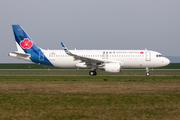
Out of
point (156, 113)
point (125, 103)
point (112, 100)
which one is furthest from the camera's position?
point (112, 100)

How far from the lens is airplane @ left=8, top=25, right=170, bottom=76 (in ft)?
112

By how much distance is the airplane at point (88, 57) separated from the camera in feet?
112

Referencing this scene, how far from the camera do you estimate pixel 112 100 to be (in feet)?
41.7

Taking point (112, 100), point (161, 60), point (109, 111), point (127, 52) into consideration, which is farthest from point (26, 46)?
point (109, 111)

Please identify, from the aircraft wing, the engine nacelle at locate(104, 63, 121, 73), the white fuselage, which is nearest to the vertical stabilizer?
the white fuselage

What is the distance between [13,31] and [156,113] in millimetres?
30844

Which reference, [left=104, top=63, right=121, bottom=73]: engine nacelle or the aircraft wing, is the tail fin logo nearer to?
the aircraft wing

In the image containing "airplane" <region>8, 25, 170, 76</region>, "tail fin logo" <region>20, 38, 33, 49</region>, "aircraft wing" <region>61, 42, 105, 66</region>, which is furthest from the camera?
"tail fin logo" <region>20, 38, 33, 49</region>

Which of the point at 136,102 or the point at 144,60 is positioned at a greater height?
the point at 144,60

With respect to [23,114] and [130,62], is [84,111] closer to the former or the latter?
[23,114]


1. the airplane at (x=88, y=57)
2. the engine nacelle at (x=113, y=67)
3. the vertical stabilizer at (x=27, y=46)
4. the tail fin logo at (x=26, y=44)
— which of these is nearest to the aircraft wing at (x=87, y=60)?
the airplane at (x=88, y=57)

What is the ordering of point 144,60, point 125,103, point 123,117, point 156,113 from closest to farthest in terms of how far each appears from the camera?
point 123,117, point 156,113, point 125,103, point 144,60

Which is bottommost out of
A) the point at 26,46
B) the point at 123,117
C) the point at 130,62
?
the point at 123,117

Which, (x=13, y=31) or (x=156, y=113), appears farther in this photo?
(x=13, y=31)
